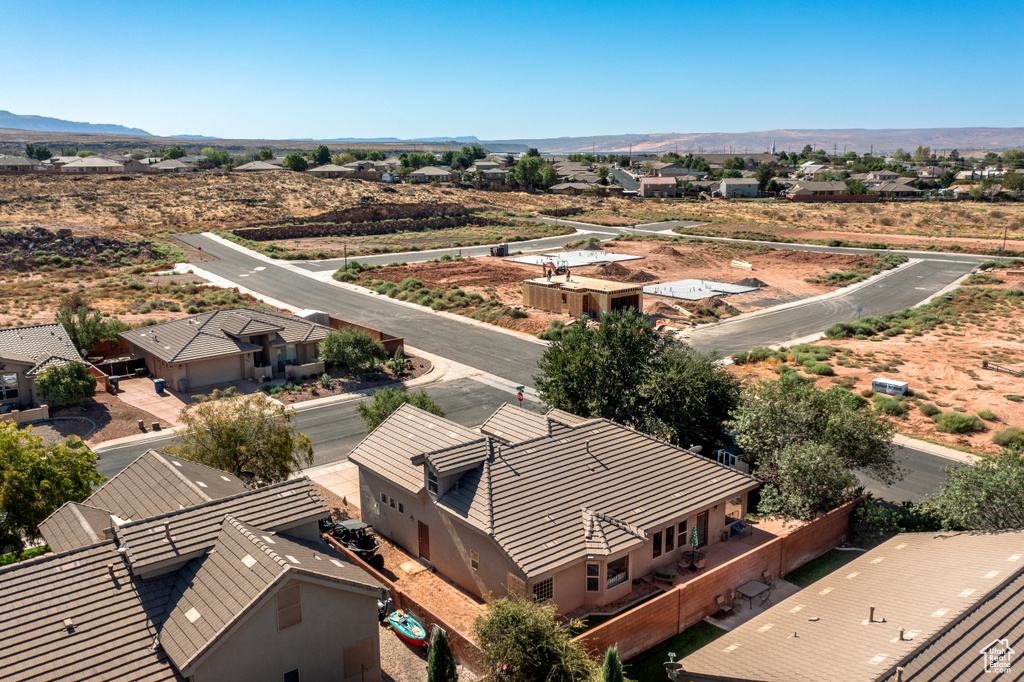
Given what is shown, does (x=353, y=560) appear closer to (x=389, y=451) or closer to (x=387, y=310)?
(x=389, y=451)

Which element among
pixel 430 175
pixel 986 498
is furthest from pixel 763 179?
pixel 986 498

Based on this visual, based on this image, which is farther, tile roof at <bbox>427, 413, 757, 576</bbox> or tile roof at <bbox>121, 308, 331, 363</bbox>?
tile roof at <bbox>121, 308, 331, 363</bbox>

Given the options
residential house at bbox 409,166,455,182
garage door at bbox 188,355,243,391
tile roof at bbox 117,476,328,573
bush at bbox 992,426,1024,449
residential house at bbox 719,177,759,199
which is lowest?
bush at bbox 992,426,1024,449

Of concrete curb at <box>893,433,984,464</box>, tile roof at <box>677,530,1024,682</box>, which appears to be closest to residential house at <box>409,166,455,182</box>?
concrete curb at <box>893,433,984,464</box>

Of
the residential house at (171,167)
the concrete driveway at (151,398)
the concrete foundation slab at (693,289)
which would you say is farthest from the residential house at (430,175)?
the concrete driveway at (151,398)

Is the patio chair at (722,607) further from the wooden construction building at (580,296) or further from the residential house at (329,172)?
the residential house at (329,172)

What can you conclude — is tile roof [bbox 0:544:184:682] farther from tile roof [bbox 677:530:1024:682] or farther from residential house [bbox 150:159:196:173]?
residential house [bbox 150:159:196:173]

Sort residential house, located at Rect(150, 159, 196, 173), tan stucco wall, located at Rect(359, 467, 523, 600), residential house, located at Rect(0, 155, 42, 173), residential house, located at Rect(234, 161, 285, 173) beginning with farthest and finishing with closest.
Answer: residential house, located at Rect(234, 161, 285, 173)
residential house, located at Rect(150, 159, 196, 173)
residential house, located at Rect(0, 155, 42, 173)
tan stucco wall, located at Rect(359, 467, 523, 600)
